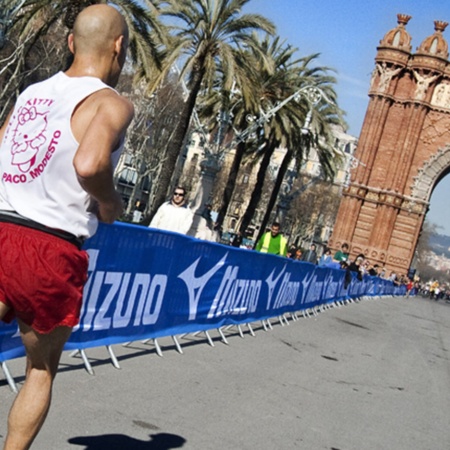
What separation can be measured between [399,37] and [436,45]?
7.42ft

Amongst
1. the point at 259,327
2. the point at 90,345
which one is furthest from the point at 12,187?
the point at 259,327

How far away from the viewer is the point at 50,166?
137 inches

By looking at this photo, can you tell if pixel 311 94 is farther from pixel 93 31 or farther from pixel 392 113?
pixel 93 31

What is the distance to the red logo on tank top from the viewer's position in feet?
11.5

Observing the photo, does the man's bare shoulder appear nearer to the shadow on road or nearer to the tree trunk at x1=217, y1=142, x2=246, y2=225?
the shadow on road

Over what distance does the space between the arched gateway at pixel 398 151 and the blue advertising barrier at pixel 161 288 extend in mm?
43786

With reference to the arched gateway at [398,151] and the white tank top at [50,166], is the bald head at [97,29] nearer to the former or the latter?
the white tank top at [50,166]

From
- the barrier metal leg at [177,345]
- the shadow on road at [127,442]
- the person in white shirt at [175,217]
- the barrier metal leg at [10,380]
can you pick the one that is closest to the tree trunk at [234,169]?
the person in white shirt at [175,217]

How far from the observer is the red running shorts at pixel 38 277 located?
3.42 meters

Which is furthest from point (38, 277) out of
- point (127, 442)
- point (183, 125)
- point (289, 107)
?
point (289, 107)

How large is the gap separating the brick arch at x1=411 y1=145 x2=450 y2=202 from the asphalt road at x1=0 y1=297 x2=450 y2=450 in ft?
151

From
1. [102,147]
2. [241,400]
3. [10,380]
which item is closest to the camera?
[102,147]

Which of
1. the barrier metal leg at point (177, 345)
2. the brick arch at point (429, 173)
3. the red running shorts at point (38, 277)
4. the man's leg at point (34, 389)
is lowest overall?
the barrier metal leg at point (177, 345)

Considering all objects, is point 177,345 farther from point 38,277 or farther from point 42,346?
point 38,277
